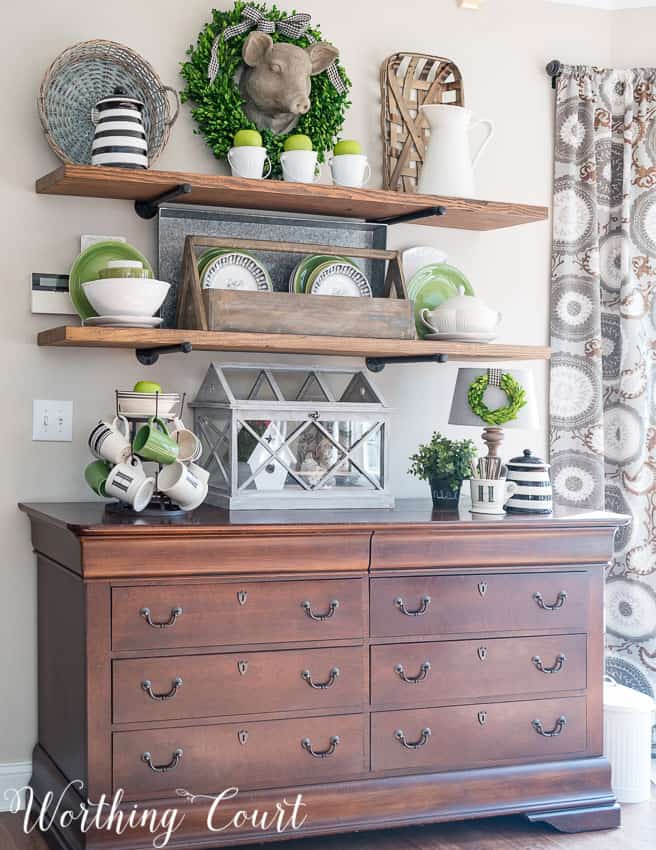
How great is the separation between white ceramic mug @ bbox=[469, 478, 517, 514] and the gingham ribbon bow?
125 centimetres

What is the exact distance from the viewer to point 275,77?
119 inches

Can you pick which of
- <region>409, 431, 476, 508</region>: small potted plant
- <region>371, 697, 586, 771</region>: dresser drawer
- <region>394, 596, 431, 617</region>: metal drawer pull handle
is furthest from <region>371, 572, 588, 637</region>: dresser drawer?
<region>409, 431, 476, 508</region>: small potted plant

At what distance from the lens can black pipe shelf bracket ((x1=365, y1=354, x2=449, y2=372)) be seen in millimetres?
3085

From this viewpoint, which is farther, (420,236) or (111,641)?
(420,236)

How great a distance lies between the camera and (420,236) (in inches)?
133

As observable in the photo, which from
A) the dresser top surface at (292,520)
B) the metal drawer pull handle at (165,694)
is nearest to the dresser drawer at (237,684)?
the metal drawer pull handle at (165,694)

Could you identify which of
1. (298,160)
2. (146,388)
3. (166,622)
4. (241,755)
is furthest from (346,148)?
(241,755)

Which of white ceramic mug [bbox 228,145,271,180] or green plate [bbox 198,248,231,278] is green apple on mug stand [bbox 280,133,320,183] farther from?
green plate [bbox 198,248,231,278]

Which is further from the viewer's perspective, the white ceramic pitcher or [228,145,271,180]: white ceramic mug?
the white ceramic pitcher

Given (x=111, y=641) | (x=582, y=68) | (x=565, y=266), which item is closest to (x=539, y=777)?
(x=111, y=641)

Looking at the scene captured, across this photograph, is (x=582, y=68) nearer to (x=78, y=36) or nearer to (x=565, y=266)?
(x=565, y=266)

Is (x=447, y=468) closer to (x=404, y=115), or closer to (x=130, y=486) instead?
(x=130, y=486)

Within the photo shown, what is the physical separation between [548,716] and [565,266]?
57.2 inches

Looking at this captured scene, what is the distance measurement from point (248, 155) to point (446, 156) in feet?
2.02
